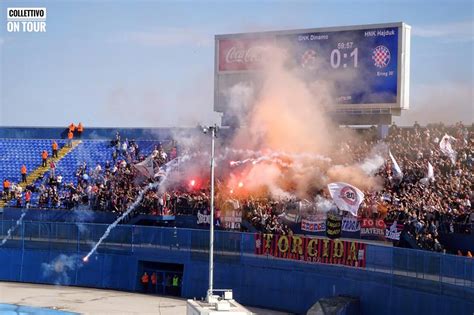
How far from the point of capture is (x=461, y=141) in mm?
45219

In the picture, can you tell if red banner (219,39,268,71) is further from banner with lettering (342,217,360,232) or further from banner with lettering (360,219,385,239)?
banner with lettering (360,219,385,239)

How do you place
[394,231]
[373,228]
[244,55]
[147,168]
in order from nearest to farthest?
[394,231] → [373,228] → [147,168] → [244,55]

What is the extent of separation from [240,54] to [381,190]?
14.3m

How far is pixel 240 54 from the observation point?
5541 centimetres

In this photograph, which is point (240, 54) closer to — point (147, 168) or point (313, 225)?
point (147, 168)

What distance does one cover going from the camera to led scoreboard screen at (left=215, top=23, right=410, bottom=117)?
50.2m

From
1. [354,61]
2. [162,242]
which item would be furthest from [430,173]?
[162,242]

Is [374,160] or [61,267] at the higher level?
[374,160]

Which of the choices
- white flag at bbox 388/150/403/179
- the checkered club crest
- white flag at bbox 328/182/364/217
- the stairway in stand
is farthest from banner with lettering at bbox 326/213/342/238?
the stairway in stand

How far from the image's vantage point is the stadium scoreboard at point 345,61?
50.2 m

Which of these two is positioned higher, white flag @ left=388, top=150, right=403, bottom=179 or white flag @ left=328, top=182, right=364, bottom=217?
white flag @ left=388, top=150, right=403, bottom=179

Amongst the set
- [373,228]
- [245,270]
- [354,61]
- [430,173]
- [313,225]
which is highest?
[354,61]

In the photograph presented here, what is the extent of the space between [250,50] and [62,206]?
13896 millimetres

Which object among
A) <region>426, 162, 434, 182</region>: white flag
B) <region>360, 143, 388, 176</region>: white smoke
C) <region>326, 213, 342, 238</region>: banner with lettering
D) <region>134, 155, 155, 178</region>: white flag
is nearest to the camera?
<region>326, 213, 342, 238</region>: banner with lettering
